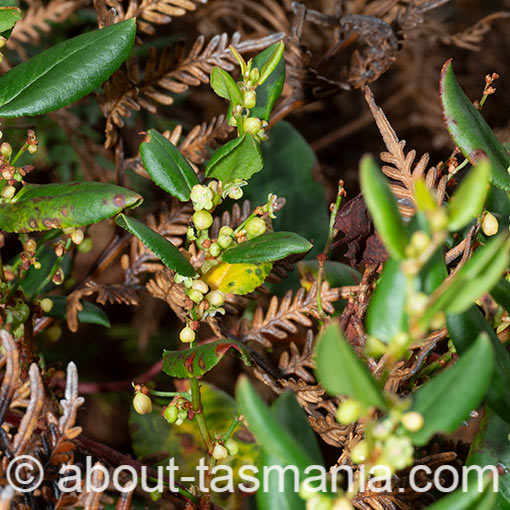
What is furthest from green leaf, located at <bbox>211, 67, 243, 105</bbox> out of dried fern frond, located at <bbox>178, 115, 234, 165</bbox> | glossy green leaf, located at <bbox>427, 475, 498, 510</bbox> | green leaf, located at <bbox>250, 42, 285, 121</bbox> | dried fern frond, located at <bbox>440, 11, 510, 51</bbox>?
dried fern frond, located at <bbox>440, 11, 510, 51</bbox>

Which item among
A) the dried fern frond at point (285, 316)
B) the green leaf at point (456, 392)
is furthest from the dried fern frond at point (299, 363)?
the green leaf at point (456, 392)

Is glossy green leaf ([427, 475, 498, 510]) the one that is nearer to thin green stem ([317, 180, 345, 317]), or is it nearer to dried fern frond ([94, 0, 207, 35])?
thin green stem ([317, 180, 345, 317])

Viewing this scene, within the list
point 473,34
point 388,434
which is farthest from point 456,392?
point 473,34

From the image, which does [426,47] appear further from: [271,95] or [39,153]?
[271,95]

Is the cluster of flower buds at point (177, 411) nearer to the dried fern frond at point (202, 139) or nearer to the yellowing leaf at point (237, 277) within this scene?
the yellowing leaf at point (237, 277)

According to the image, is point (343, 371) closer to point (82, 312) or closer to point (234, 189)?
point (234, 189)
